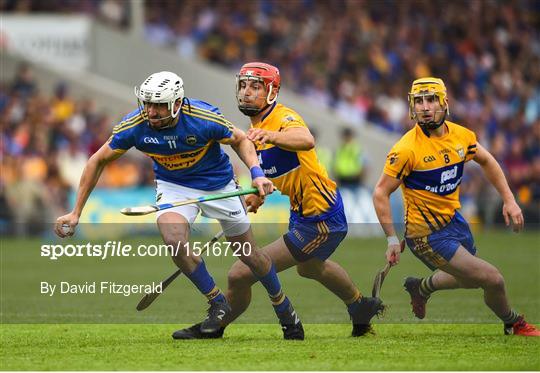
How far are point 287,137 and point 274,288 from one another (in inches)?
45.4

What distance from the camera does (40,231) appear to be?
22156 millimetres

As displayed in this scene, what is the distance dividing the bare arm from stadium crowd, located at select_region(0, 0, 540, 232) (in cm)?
1349

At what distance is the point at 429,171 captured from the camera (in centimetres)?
1001

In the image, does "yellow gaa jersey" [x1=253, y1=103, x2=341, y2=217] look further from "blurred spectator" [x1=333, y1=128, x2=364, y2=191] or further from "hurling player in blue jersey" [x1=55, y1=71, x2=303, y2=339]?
"blurred spectator" [x1=333, y1=128, x2=364, y2=191]

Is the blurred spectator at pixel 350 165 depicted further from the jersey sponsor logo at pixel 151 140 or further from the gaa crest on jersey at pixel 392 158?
the jersey sponsor logo at pixel 151 140

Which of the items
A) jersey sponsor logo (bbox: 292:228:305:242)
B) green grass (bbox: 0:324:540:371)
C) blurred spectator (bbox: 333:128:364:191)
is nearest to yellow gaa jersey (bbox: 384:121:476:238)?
jersey sponsor logo (bbox: 292:228:305:242)

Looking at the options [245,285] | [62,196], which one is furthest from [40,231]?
[245,285]

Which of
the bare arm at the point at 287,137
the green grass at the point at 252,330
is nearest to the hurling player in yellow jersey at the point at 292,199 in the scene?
the bare arm at the point at 287,137

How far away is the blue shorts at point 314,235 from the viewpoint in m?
10.1

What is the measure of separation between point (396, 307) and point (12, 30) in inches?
633

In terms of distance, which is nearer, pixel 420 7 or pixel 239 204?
pixel 239 204

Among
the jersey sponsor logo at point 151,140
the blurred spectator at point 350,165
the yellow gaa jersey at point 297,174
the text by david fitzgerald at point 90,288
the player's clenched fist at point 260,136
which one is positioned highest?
the player's clenched fist at point 260,136

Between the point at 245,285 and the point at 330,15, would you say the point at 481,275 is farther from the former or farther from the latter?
the point at 330,15

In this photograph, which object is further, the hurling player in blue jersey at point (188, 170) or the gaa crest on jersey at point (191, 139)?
the gaa crest on jersey at point (191, 139)
